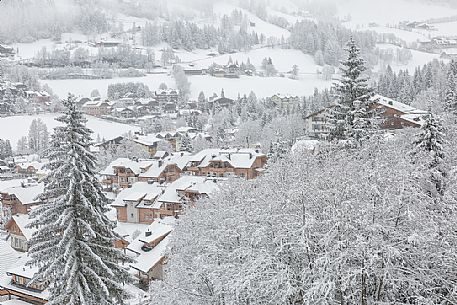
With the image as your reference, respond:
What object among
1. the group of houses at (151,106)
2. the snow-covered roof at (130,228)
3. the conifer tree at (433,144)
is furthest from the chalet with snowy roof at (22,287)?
the group of houses at (151,106)

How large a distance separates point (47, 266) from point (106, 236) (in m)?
1.98

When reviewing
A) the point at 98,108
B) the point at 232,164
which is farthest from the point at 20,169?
the point at 98,108

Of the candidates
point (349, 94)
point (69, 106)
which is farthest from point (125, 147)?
point (69, 106)

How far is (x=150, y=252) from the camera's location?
1363 inches

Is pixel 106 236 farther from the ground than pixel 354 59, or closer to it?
closer to it

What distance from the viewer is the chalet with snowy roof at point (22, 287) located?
30531 mm

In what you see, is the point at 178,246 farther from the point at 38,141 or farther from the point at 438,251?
the point at 38,141

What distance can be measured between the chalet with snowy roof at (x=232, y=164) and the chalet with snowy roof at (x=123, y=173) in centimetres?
702

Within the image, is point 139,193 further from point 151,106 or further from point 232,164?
point 151,106

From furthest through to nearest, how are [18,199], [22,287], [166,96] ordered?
[166,96] < [18,199] < [22,287]

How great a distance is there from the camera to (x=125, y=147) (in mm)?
91688

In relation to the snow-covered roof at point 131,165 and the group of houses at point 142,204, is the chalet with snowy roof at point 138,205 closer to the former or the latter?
the group of houses at point 142,204

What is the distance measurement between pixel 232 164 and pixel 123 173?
1538 centimetres

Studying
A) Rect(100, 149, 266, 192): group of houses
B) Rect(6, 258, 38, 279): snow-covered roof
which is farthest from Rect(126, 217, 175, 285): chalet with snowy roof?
Rect(100, 149, 266, 192): group of houses
